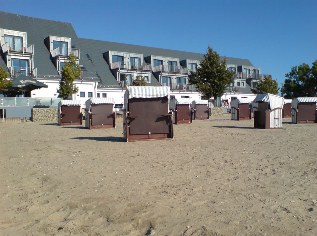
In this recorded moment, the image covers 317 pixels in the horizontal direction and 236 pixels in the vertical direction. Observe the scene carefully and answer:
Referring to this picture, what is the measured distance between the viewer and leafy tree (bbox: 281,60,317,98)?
210ft

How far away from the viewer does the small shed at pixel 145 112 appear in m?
13.8

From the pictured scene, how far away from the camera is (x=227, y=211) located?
4.63 metres

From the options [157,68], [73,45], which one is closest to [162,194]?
[73,45]

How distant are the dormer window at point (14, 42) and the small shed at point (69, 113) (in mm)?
17339

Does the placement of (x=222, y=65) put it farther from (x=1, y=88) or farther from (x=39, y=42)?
(x=1, y=88)

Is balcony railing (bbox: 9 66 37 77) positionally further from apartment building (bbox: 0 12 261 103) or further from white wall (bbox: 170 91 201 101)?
white wall (bbox: 170 91 201 101)

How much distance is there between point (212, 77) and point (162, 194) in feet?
130

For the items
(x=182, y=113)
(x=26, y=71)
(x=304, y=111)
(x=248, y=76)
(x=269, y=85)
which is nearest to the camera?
(x=304, y=111)

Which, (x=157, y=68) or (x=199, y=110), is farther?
(x=157, y=68)

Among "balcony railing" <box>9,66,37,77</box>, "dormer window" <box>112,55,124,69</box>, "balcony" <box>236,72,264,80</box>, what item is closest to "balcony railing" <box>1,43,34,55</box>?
"balcony railing" <box>9,66,37,77</box>

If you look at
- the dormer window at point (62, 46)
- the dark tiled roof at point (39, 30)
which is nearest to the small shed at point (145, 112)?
the dark tiled roof at point (39, 30)

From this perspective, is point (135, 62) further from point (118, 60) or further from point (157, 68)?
point (157, 68)

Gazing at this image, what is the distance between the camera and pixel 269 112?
19453mm

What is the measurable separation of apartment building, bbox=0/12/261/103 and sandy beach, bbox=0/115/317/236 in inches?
1263
